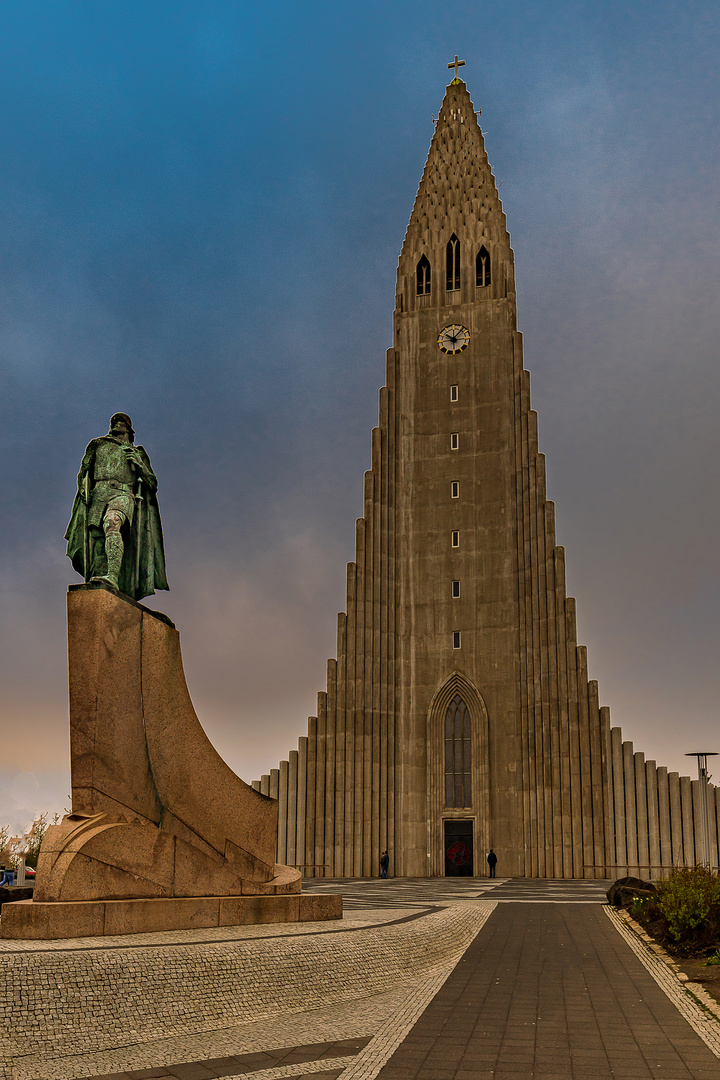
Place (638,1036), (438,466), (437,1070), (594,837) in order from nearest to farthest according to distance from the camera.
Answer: (437,1070), (638,1036), (594,837), (438,466)

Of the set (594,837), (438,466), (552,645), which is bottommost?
(594,837)

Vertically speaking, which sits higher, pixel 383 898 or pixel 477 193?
pixel 477 193

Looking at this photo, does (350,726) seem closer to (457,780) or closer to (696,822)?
(457,780)

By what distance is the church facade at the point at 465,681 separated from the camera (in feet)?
131

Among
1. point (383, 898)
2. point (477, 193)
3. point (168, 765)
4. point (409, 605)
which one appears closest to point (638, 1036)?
point (168, 765)

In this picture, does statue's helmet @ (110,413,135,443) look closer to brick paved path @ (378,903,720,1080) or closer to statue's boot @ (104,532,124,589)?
statue's boot @ (104,532,124,589)

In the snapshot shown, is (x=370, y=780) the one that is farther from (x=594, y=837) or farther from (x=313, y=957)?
(x=313, y=957)

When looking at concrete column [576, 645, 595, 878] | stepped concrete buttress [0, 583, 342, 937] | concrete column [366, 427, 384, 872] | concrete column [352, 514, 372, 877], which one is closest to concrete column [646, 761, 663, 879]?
concrete column [576, 645, 595, 878]

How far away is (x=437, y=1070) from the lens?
7.27 metres

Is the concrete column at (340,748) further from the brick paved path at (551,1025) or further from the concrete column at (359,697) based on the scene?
the brick paved path at (551,1025)

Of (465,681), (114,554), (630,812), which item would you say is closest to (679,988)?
(114,554)

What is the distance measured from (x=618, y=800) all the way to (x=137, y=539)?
3193 cm

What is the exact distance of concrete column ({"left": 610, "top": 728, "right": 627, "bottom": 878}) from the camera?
39062 mm

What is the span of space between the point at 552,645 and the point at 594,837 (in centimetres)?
789
